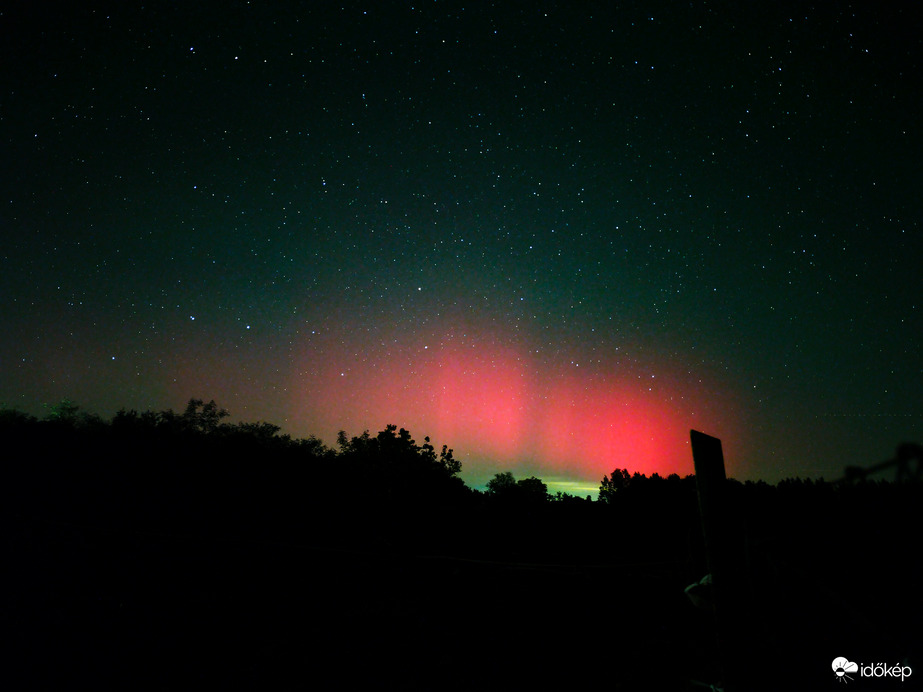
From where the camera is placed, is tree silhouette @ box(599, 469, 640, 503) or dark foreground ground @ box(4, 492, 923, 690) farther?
tree silhouette @ box(599, 469, 640, 503)

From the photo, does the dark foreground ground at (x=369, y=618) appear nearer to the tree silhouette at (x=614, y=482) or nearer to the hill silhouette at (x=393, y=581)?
the hill silhouette at (x=393, y=581)

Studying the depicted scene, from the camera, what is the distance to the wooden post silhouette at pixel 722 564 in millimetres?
2361

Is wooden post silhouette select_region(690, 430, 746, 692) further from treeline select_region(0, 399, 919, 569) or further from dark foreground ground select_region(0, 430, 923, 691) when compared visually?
treeline select_region(0, 399, 919, 569)

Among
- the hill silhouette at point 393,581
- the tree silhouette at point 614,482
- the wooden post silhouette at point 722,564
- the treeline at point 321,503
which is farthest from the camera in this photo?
the tree silhouette at point 614,482

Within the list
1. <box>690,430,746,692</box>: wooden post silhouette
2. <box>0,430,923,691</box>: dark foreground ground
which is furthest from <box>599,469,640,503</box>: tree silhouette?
<box>690,430,746,692</box>: wooden post silhouette

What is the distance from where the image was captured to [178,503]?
60.3ft

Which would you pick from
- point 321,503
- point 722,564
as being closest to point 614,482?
point 321,503

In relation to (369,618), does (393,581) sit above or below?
above

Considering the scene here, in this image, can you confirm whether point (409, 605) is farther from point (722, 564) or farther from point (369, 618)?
point (722, 564)

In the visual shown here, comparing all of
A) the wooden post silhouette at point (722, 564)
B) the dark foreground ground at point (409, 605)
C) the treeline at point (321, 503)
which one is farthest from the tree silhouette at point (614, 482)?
the wooden post silhouette at point (722, 564)

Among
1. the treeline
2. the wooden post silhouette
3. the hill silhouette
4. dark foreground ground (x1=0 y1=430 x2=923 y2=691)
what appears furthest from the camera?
the treeline

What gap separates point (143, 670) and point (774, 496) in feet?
85.2

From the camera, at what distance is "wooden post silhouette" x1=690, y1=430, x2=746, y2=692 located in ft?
7.75

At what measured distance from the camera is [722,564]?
2420 millimetres
